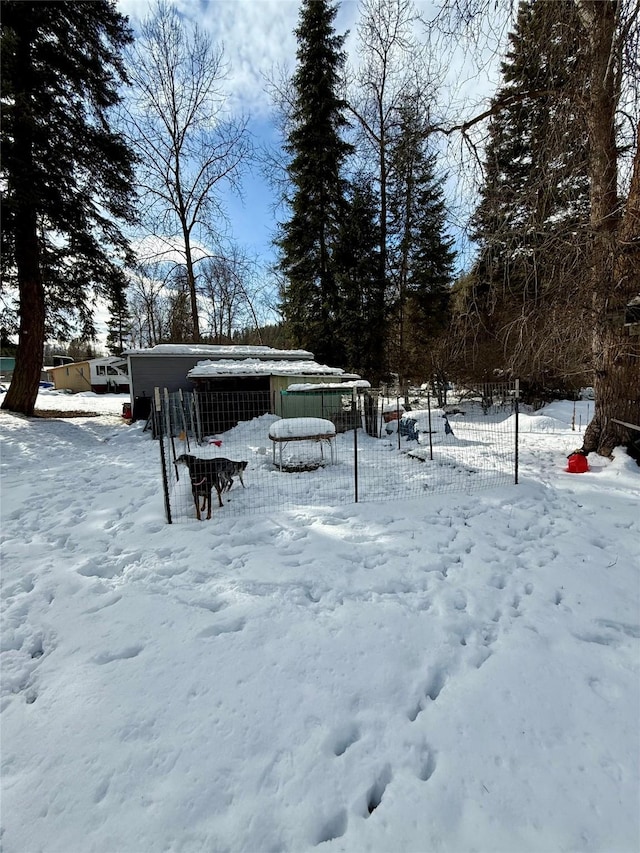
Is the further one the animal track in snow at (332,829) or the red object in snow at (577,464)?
the red object in snow at (577,464)

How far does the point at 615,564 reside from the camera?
3416 millimetres

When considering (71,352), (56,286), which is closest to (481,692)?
(56,286)

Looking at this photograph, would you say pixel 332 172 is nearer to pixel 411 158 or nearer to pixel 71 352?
pixel 411 158

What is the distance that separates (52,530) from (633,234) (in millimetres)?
8944

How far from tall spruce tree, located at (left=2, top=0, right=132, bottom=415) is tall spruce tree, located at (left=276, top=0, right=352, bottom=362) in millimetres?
6989

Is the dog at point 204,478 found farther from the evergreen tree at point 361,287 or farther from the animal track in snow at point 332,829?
the evergreen tree at point 361,287

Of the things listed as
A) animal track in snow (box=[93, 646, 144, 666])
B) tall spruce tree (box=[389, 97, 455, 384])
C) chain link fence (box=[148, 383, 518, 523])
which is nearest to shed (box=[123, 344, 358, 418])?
chain link fence (box=[148, 383, 518, 523])

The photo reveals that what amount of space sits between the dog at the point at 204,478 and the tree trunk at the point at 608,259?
20.7 ft

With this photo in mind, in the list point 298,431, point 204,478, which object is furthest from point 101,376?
point 204,478

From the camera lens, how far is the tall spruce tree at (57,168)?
33.3 feet

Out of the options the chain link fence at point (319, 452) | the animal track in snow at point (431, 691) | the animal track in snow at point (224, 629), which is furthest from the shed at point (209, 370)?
the animal track in snow at point (431, 691)

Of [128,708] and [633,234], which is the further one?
[633,234]

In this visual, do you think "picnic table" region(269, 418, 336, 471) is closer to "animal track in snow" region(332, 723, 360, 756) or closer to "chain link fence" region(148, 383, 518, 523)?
"chain link fence" region(148, 383, 518, 523)

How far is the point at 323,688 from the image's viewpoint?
217 centimetres
